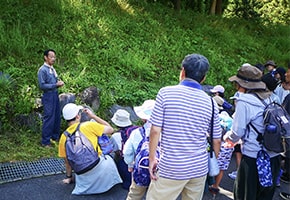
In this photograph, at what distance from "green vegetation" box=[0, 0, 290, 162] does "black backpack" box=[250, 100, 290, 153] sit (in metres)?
3.32

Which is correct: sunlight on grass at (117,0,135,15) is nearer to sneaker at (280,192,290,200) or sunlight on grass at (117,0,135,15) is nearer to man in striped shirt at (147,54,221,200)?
sneaker at (280,192,290,200)

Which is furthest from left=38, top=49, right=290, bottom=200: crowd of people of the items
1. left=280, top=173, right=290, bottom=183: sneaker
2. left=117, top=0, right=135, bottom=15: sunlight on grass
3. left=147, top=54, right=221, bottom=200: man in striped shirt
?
left=117, top=0, right=135, bottom=15: sunlight on grass

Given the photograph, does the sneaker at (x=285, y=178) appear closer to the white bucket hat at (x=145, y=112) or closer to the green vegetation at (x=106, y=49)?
the white bucket hat at (x=145, y=112)

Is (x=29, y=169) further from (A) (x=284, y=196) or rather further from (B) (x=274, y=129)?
(A) (x=284, y=196)

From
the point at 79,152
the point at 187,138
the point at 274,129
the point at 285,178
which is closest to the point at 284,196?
the point at 285,178

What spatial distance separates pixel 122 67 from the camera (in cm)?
728

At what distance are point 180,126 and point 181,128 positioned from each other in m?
0.02

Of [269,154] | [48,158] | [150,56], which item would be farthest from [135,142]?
[150,56]

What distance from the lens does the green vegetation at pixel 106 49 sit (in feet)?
18.1

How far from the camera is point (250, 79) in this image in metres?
2.80

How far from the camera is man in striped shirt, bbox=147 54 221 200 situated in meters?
2.14

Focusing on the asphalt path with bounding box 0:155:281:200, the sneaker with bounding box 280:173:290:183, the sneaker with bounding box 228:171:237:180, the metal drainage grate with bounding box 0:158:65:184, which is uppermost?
the sneaker with bounding box 280:173:290:183

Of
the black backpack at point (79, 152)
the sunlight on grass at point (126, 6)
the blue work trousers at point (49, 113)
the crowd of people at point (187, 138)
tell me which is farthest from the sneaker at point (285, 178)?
the sunlight on grass at point (126, 6)

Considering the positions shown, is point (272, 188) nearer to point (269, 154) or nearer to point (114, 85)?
point (269, 154)
